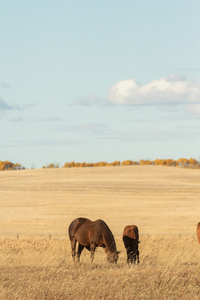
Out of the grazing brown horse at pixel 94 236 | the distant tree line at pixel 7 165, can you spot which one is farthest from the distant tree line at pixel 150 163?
the grazing brown horse at pixel 94 236

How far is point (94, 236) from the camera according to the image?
60.8ft

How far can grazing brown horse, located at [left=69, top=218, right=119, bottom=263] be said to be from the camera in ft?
59.5

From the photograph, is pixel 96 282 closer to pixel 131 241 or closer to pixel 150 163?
pixel 131 241

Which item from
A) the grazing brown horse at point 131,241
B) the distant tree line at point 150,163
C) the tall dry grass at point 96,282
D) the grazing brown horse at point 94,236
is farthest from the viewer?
the distant tree line at point 150,163

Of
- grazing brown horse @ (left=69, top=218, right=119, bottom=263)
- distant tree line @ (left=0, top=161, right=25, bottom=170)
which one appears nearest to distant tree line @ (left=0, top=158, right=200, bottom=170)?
distant tree line @ (left=0, top=161, right=25, bottom=170)

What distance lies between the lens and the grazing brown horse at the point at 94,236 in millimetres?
18125

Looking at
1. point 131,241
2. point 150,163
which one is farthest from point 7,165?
point 131,241

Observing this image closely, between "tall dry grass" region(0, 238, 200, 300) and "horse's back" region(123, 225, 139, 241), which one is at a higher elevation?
"horse's back" region(123, 225, 139, 241)

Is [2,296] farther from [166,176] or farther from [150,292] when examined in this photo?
[166,176]

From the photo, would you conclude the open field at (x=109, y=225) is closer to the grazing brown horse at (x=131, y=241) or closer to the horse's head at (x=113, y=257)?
the horse's head at (x=113, y=257)

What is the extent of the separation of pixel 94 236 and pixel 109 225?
25.0m

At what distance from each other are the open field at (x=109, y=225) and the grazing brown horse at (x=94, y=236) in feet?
2.14

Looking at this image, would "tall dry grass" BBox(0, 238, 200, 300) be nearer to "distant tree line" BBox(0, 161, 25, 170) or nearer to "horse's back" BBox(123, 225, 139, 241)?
"horse's back" BBox(123, 225, 139, 241)

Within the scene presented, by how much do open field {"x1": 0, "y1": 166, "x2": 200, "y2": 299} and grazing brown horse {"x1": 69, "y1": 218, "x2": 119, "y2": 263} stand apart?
0.65 m
